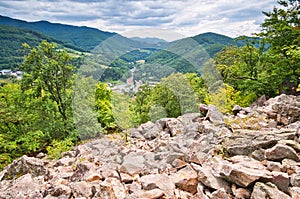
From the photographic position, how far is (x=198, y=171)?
4.98 m

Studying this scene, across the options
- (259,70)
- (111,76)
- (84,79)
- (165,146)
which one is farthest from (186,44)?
(84,79)

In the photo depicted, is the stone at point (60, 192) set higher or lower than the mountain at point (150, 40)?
lower

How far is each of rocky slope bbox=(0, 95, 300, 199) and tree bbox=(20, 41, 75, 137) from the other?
12593 millimetres

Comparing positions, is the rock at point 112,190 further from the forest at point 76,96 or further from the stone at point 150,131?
the forest at point 76,96

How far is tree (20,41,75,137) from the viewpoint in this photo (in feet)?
61.5

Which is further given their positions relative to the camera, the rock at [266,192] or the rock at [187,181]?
the rock at [187,181]

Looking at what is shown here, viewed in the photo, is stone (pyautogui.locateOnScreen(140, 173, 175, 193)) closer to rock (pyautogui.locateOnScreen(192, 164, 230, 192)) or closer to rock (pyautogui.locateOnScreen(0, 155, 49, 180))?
rock (pyautogui.locateOnScreen(192, 164, 230, 192))

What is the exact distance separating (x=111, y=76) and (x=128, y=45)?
12.9ft

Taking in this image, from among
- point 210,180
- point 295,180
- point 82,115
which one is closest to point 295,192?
point 295,180

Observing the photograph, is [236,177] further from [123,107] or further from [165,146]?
[123,107]

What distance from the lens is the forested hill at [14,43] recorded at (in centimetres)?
12925

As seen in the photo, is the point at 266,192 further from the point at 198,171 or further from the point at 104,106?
the point at 104,106

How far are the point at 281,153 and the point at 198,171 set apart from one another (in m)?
1.83

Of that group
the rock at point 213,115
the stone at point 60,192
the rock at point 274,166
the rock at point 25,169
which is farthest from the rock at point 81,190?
the rock at point 213,115
